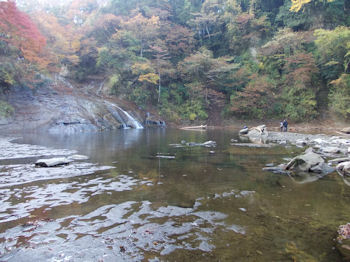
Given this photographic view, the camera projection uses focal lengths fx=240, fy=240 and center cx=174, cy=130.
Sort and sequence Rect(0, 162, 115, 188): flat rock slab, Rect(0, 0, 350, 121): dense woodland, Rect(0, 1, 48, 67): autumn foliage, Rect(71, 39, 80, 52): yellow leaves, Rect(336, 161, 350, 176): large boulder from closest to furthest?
Rect(0, 162, 115, 188): flat rock slab
Rect(336, 161, 350, 176): large boulder
Rect(0, 1, 48, 67): autumn foliage
Rect(0, 0, 350, 121): dense woodland
Rect(71, 39, 80, 52): yellow leaves

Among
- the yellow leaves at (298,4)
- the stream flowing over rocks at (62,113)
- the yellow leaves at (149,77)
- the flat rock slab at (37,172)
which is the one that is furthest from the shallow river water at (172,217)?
the yellow leaves at (298,4)

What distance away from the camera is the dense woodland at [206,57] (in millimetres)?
25422

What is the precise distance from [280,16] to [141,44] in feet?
69.2

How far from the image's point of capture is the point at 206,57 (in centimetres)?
3169

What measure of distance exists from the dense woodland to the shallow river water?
2178 cm

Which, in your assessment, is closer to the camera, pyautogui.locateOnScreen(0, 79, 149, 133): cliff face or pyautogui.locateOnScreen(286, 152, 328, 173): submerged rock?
pyautogui.locateOnScreen(286, 152, 328, 173): submerged rock

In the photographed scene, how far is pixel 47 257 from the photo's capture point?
2822 millimetres

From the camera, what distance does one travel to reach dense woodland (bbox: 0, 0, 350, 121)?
25422mm

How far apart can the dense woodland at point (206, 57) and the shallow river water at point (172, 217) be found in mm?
21776

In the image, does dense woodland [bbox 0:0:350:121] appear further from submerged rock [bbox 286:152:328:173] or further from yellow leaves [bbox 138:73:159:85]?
submerged rock [bbox 286:152:328:173]

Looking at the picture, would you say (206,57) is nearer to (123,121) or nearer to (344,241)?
(123,121)

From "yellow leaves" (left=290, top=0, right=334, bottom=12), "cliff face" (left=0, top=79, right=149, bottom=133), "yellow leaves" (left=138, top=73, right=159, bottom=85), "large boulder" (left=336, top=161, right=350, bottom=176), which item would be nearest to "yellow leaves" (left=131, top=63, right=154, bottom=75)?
"yellow leaves" (left=138, top=73, right=159, bottom=85)

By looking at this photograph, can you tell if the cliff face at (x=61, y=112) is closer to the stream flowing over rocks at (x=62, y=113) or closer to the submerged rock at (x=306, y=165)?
the stream flowing over rocks at (x=62, y=113)

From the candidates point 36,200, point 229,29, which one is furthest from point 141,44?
point 36,200
